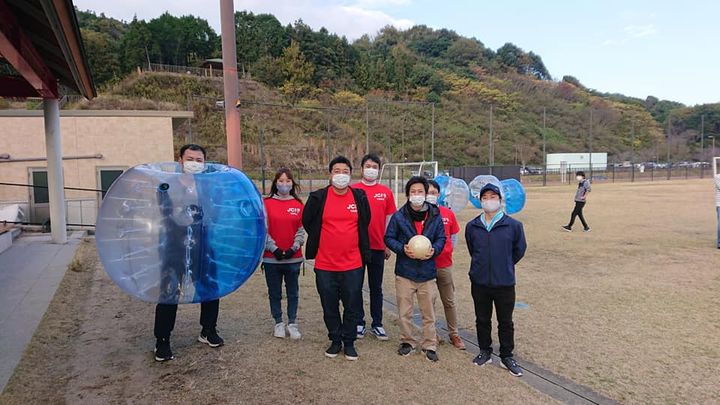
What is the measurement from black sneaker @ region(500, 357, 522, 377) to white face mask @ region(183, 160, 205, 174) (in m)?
2.77

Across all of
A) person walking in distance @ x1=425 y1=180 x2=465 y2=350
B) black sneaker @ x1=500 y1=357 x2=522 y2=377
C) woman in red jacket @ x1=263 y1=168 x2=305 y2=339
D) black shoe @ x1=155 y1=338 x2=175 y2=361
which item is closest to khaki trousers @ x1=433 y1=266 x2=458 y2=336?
person walking in distance @ x1=425 y1=180 x2=465 y2=350

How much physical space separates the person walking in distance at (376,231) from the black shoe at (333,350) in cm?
42

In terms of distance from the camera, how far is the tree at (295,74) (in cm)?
6216

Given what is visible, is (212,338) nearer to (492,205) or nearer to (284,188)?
(284,188)

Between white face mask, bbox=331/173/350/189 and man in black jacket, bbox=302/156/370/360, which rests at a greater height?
white face mask, bbox=331/173/350/189

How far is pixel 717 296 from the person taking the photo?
6117mm

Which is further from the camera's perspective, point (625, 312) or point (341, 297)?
point (625, 312)

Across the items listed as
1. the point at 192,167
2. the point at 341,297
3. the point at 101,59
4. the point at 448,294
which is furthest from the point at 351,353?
the point at 101,59

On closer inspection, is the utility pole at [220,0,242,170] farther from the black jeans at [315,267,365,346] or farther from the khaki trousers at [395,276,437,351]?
the khaki trousers at [395,276,437,351]

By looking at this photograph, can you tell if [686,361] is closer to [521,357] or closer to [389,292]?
[521,357]

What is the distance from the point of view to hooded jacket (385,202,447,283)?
4.04 metres

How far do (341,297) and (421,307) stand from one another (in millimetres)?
680

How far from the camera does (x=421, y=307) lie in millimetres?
4113

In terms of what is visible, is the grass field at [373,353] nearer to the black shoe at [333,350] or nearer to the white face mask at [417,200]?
the black shoe at [333,350]
